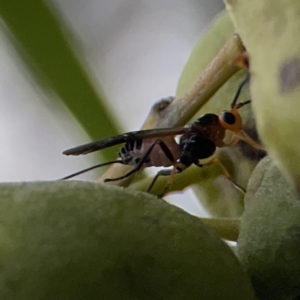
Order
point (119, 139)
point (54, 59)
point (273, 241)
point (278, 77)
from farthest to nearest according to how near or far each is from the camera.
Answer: point (54, 59), point (119, 139), point (273, 241), point (278, 77)

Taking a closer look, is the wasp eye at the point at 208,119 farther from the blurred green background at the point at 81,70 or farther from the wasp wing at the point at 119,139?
the blurred green background at the point at 81,70

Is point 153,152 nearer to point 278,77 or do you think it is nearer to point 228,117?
point 228,117

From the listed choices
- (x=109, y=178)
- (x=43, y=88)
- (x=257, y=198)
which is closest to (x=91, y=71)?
(x=43, y=88)

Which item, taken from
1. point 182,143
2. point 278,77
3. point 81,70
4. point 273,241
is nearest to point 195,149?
point 182,143

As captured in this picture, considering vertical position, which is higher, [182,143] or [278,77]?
[278,77]

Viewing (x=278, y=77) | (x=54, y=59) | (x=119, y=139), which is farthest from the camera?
(x=54, y=59)

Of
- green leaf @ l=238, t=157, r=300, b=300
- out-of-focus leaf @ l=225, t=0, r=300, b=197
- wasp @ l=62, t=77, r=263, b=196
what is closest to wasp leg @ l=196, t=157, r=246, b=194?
wasp @ l=62, t=77, r=263, b=196

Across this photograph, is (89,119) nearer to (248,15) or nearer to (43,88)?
(43,88)
